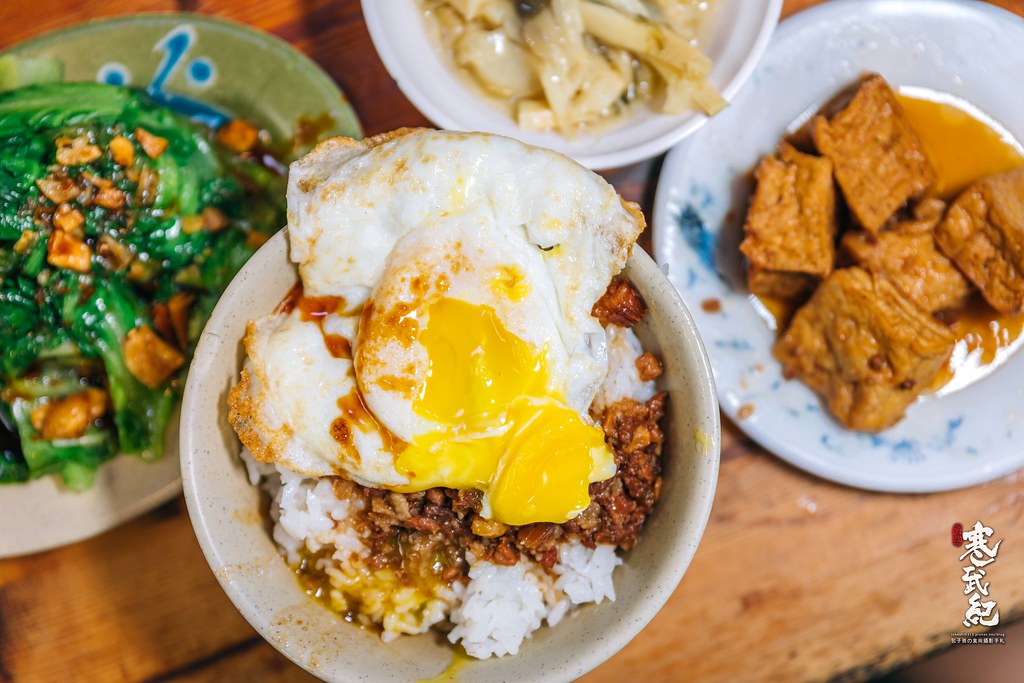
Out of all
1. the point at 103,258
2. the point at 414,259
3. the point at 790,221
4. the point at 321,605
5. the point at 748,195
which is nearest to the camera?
the point at 414,259

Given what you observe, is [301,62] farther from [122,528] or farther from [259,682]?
[259,682]

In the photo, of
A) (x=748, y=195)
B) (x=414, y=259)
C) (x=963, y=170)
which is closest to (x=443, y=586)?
(x=414, y=259)

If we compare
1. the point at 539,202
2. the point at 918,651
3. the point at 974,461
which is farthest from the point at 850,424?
the point at 539,202

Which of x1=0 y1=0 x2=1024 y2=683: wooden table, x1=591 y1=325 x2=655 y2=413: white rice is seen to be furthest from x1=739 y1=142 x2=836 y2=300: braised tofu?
x1=591 y1=325 x2=655 y2=413: white rice

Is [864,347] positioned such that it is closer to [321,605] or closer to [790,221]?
[790,221]

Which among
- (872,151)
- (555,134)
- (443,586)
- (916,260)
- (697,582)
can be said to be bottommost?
(697,582)

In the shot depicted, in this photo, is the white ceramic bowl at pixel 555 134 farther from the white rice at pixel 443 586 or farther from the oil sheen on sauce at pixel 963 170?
the oil sheen on sauce at pixel 963 170
